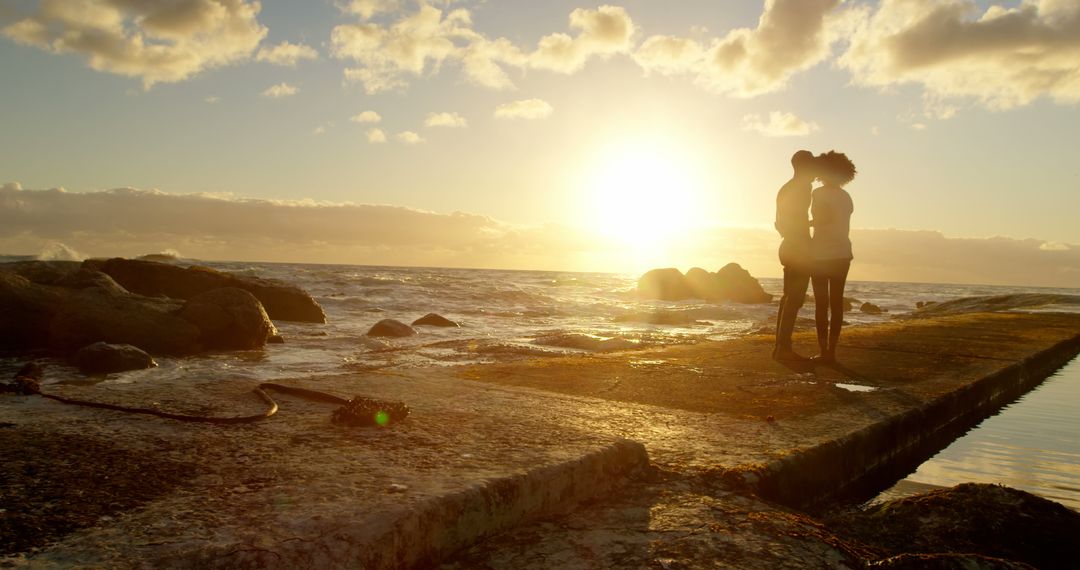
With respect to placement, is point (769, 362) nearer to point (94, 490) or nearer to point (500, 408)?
point (500, 408)

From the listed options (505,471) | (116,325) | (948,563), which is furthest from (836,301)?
(116,325)

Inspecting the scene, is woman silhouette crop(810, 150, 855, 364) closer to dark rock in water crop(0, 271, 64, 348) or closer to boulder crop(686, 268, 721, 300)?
dark rock in water crop(0, 271, 64, 348)

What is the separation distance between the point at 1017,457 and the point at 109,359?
6.74 meters

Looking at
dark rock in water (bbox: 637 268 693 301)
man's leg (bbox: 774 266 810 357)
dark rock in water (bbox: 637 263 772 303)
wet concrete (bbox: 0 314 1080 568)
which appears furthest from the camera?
dark rock in water (bbox: 637 268 693 301)

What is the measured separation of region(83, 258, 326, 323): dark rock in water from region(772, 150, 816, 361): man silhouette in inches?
343

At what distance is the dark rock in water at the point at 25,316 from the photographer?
23.8ft

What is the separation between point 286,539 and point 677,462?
125cm

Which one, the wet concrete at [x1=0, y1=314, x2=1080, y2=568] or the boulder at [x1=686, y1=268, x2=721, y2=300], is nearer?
the wet concrete at [x1=0, y1=314, x2=1080, y2=568]

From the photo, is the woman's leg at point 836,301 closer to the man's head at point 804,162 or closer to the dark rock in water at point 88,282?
the man's head at point 804,162

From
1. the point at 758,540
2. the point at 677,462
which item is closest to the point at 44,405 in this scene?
the point at 677,462

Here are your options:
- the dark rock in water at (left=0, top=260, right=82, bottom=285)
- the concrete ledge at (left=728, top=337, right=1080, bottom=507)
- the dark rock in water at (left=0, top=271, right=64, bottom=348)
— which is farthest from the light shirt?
the dark rock in water at (left=0, top=260, right=82, bottom=285)

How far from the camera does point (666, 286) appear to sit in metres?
31.8

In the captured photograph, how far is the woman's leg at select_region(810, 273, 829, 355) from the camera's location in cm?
491

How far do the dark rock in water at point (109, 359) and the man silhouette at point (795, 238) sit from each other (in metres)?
5.57
